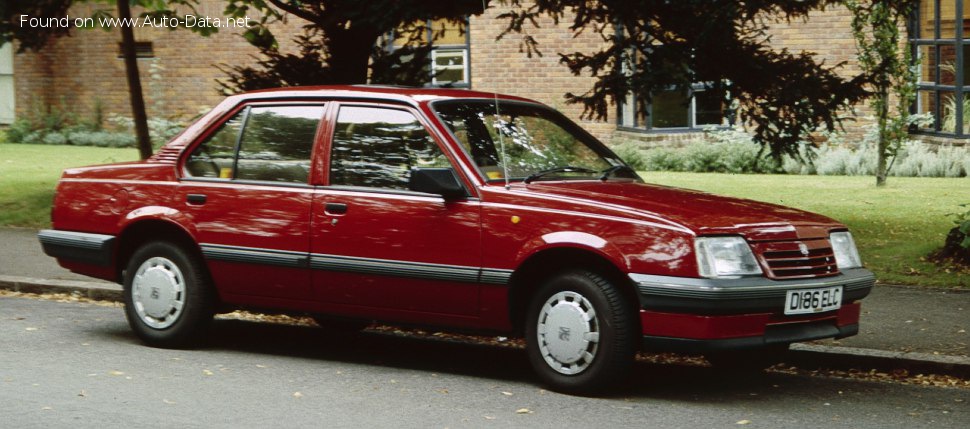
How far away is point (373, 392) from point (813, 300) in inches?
90.4

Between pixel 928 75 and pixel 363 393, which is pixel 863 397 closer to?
pixel 363 393

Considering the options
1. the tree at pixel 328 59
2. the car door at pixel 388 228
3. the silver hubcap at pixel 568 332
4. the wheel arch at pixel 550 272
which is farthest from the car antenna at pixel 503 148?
the tree at pixel 328 59

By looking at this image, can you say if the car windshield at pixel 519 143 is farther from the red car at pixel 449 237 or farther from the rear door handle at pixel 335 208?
the rear door handle at pixel 335 208

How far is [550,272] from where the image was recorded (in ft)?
22.6

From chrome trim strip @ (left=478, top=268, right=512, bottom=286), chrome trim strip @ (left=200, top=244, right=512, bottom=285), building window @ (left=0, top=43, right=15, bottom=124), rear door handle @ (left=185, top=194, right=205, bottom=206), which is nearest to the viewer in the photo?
chrome trim strip @ (left=478, top=268, right=512, bottom=286)

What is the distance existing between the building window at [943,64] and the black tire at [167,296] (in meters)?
14.9

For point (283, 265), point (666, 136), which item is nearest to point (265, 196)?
point (283, 265)

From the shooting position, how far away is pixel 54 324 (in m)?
9.12

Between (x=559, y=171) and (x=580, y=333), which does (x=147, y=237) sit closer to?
(x=559, y=171)

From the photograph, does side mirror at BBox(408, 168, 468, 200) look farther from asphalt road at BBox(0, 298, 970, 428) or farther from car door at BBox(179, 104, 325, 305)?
asphalt road at BBox(0, 298, 970, 428)

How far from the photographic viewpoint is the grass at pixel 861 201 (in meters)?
11.5

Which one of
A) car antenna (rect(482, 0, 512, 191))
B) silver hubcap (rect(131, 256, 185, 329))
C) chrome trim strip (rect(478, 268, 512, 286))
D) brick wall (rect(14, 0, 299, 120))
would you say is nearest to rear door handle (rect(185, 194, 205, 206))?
silver hubcap (rect(131, 256, 185, 329))

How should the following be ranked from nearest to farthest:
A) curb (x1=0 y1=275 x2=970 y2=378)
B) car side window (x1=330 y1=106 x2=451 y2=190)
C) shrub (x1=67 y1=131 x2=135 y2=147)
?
car side window (x1=330 y1=106 x2=451 y2=190), curb (x1=0 y1=275 x2=970 y2=378), shrub (x1=67 y1=131 x2=135 y2=147)

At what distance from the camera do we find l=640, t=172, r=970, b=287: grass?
1126 cm
